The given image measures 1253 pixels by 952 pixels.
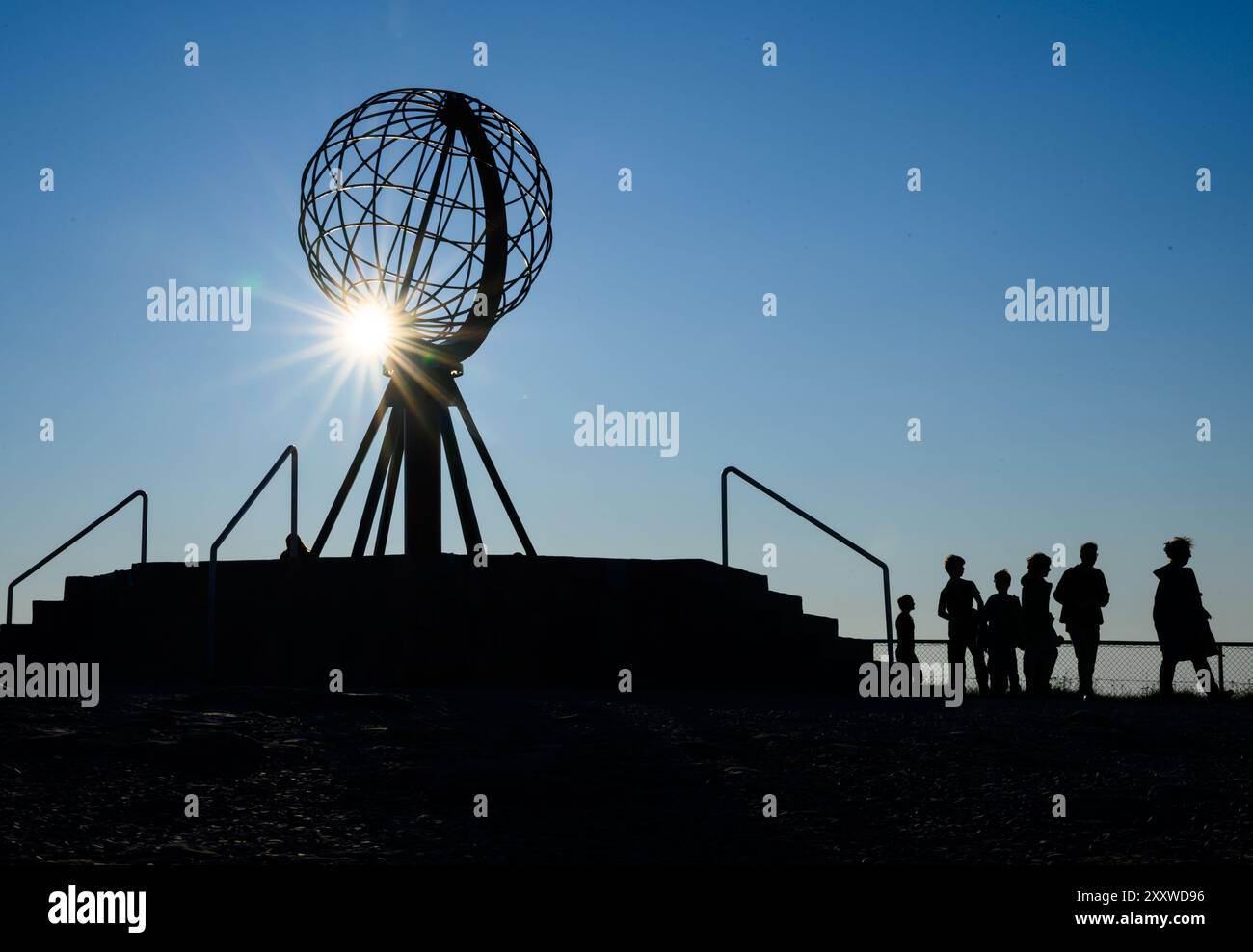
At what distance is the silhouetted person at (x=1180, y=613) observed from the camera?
11.1m

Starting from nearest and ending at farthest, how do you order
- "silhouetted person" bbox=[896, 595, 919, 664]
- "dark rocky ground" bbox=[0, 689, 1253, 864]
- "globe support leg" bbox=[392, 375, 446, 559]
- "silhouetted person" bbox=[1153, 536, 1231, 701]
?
"dark rocky ground" bbox=[0, 689, 1253, 864] < "silhouetted person" bbox=[1153, 536, 1231, 701] < "silhouetted person" bbox=[896, 595, 919, 664] < "globe support leg" bbox=[392, 375, 446, 559]

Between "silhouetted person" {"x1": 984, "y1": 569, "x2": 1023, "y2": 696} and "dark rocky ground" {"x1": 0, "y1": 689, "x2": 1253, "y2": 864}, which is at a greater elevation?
"silhouetted person" {"x1": 984, "y1": 569, "x2": 1023, "y2": 696}

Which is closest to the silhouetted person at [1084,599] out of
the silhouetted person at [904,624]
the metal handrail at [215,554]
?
the silhouetted person at [904,624]

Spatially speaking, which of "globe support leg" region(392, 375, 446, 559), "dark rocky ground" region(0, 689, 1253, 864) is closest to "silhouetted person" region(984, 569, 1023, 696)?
"dark rocky ground" region(0, 689, 1253, 864)

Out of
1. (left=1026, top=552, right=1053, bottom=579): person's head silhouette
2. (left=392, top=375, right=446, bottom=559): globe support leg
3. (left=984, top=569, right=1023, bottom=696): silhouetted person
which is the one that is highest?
(left=392, top=375, right=446, bottom=559): globe support leg

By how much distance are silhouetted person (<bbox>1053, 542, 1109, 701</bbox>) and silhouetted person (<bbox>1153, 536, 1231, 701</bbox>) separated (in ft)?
1.40

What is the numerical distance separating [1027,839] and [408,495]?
1042cm

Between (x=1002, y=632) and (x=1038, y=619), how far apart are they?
0.40 m

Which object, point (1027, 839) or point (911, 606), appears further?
point (911, 606)

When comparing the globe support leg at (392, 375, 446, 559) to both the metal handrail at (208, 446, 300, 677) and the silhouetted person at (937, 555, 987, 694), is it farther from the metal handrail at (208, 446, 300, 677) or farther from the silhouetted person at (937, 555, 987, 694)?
the silhouetted person at (937, 555, 987, 694)

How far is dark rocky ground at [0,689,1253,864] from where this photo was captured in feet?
18.8
